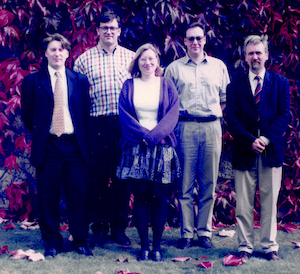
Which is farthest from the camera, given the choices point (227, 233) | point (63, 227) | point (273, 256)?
point (63, 227)

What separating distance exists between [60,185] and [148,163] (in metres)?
0.82

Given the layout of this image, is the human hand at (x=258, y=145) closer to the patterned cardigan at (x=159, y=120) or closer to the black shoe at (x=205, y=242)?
the patterned cardigan at (x=159, y=120)

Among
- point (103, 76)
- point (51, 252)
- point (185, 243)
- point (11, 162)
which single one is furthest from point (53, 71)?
point (185, 243)

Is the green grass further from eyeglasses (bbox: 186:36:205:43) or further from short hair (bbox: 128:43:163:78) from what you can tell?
eyeglasses (bbox: 186:36:205:43)

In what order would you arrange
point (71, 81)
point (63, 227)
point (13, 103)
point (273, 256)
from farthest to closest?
point (63, 227)
point (13, 103)
point (71, 81)
point (273, 256)

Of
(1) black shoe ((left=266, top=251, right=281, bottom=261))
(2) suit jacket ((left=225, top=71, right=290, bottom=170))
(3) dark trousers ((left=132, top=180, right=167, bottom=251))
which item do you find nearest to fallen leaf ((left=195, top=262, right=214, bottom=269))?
(3) dark trousers ((left=132, top=180, right=167, bottom=251))

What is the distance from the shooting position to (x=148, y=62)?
2.99m

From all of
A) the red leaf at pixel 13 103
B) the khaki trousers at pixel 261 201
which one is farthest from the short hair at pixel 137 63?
the red leaf at pixel 13 103

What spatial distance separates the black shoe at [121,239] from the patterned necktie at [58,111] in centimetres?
117

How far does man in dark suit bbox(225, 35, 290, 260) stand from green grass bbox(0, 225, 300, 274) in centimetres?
17

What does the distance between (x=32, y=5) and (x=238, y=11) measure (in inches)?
84.5

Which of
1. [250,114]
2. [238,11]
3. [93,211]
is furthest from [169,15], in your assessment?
[93,211]

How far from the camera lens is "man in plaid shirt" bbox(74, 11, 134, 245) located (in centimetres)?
333

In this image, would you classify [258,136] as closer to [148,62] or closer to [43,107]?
[148,62]
